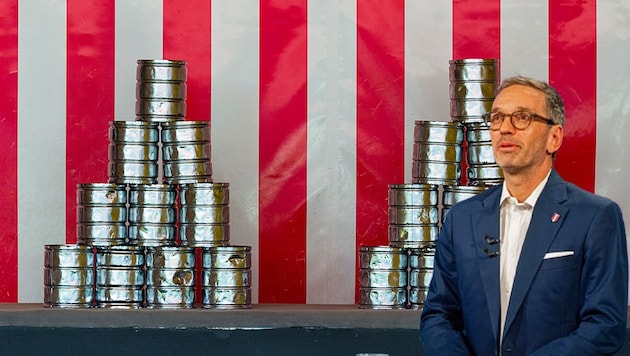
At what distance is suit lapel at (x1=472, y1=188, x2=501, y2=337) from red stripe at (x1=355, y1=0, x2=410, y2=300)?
9.63 ft

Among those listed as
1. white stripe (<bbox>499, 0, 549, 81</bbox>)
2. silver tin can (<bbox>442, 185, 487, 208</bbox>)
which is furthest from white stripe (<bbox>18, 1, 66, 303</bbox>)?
white stripe (<bbox>499, 0, 549, 81</bbox>)

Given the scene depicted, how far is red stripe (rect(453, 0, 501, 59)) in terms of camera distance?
242 inches

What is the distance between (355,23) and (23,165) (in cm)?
168

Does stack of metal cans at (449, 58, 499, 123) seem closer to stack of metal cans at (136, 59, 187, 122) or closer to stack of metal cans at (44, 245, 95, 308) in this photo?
stack of metal cans at (136, 59, 187, 122)

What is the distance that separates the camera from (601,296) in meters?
2.96

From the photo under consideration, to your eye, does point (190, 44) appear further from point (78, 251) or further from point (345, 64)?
point (78, 251)

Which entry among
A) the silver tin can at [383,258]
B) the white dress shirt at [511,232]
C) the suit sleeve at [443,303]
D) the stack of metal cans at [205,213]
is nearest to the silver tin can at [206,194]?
the stack of metal cans at [205,213]

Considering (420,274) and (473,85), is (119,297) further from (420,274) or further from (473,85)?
(473,85)

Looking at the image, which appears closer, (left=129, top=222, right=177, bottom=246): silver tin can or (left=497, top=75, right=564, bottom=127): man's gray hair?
(left=497, top=75, right=564, bottom=127): man's gray hair

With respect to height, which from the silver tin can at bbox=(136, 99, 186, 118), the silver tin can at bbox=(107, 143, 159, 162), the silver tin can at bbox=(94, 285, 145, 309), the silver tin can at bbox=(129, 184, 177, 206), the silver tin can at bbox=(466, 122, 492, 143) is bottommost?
the silver tin can at bbox=(94, 285, 145, 309)

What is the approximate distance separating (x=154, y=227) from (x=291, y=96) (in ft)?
3.28

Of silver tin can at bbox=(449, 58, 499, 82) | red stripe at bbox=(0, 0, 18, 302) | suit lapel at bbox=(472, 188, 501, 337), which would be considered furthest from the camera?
red stripe at bbox=(0, 0, 18, 302)

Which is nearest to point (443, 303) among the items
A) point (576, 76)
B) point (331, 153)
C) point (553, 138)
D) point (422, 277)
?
point (553, 138)

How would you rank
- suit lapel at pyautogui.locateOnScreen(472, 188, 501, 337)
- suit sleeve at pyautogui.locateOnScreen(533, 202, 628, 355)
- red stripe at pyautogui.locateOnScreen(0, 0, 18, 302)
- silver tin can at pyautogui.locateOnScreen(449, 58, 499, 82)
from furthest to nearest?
red stripe at pyautogui.locateOnScreen(0, 0, 18, 302) < silver tin can at pyautogui.locateOnScreen(449, 58, 499, 82) < suit lapel at pyautogui.locateOnScreen(472, 188, 501, 337) < suit sleeve at pyautogui.locateOnScreen(533, 202, 628, 355)
